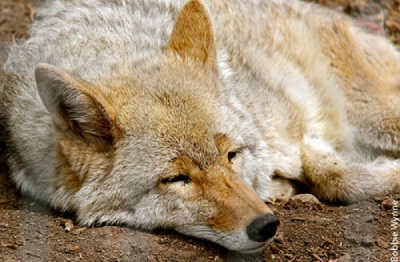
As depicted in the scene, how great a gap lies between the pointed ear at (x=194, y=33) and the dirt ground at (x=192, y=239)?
1.20 metres

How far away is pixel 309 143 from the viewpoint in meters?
5.51

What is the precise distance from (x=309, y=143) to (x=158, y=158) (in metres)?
1.73

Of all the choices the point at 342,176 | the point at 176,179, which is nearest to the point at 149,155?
the point at 176,179

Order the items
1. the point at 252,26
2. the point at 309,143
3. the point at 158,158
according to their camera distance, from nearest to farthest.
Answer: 1. the point at 158,158
2. the point at 309,143
3. the point at 252,26

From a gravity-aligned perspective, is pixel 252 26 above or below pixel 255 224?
above

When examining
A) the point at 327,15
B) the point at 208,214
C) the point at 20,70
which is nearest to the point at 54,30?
the point at 20,70

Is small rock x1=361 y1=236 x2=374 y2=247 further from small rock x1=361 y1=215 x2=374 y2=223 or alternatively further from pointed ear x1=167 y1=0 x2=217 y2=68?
pointed ear x1=167 y1=0 x2=217 y2=68

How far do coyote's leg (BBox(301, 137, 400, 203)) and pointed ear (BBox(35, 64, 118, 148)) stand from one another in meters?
1.81

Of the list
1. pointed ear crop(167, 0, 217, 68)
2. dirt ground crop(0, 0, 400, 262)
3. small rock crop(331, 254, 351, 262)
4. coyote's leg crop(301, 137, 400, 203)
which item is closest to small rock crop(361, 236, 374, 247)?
dirt ground crop(0, 0, 400, 262)

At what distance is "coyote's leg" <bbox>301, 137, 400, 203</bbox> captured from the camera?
5.23 m

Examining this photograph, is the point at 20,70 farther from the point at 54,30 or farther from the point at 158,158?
the point at 158,158

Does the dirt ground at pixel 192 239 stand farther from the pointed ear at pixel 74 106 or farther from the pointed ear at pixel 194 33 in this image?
the pointed ear at pixel 194 33

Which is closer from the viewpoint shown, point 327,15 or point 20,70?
point 20,70

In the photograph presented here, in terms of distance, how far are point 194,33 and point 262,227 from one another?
5.01 ft
